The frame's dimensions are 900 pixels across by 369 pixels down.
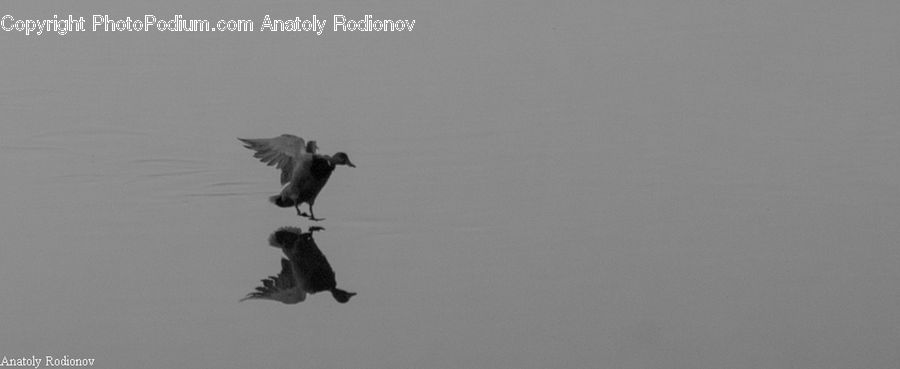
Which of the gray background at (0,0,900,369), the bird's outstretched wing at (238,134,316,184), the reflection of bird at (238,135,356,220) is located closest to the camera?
the gray background at (0,0,900,369)

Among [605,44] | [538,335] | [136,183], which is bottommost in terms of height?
[538,335]

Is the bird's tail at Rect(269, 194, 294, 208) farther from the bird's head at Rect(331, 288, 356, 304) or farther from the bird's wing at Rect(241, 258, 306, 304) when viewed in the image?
the bird's head at Rect(331, 288, 356, 304)

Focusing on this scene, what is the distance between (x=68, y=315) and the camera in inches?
266

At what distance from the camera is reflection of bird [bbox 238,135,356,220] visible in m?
8.20

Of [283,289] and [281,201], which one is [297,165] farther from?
[283,289]

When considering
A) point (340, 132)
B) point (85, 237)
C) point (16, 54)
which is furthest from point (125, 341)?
point (16, 54)

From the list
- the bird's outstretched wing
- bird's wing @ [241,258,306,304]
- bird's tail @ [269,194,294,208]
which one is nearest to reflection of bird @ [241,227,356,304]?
bird's wing @ [241,258,306,304]

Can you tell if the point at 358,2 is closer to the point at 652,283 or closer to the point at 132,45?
the point at 132,45

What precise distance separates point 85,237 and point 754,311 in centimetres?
337

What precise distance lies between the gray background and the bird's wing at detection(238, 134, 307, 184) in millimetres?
263

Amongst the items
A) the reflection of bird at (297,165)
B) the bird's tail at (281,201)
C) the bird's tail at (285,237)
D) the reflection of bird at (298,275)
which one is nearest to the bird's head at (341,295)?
the reflection of bird at (298,275)

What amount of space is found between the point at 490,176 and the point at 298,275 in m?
1.80

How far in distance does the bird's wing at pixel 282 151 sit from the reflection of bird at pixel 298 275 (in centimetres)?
52

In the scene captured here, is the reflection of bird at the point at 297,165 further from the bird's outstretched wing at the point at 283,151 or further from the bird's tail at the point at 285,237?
the bird's tail at the point at 285,237
